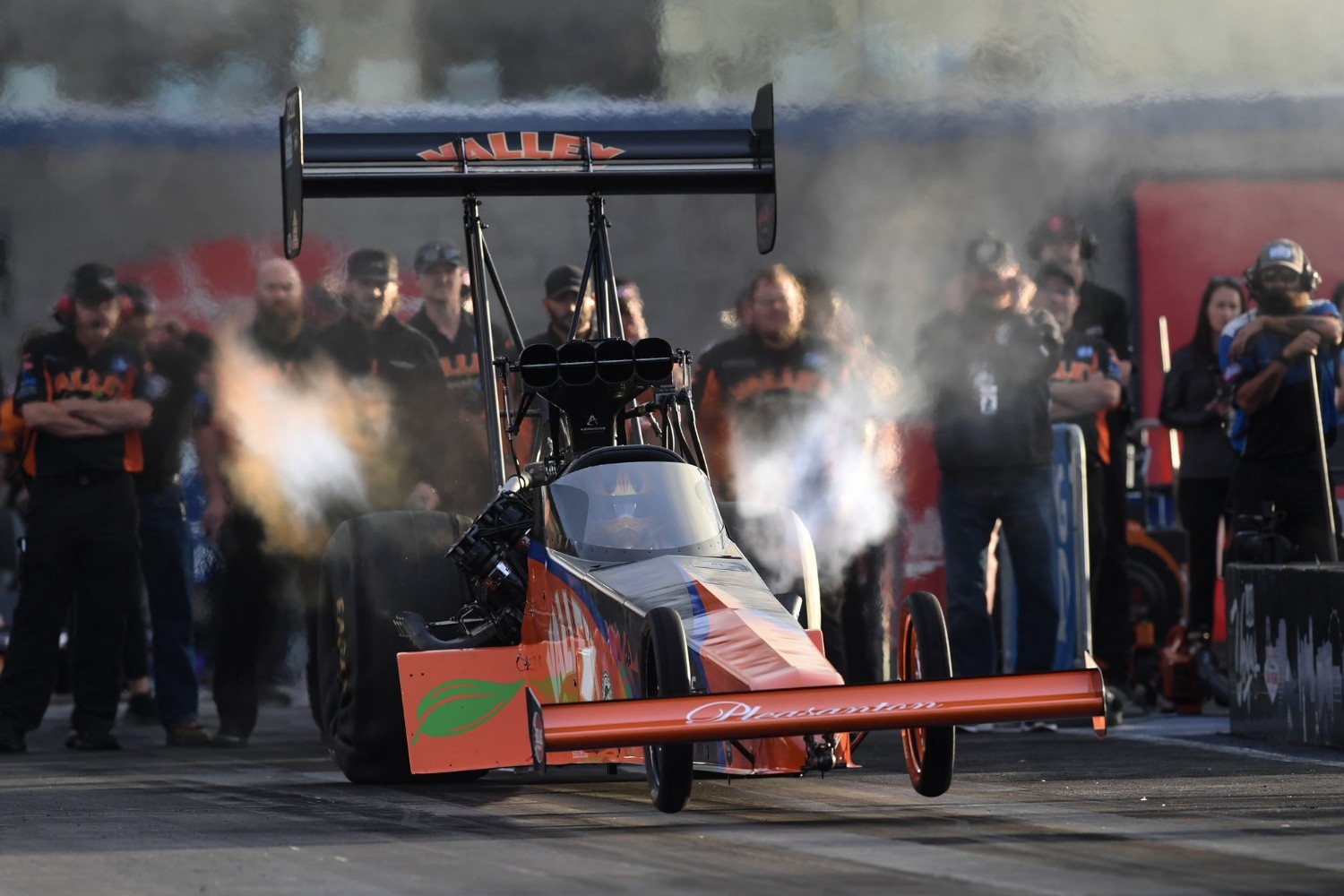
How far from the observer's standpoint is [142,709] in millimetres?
12773

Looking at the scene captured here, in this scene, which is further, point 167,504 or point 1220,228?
point 1220,228

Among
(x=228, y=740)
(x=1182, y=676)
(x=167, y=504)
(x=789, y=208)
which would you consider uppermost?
(x=789, y=208)

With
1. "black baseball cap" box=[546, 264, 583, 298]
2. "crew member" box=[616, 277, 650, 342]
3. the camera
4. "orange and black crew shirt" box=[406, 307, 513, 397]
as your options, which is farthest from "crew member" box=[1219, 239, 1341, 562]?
"orange and black crew shirt" box=[406, 307, 513, 397]

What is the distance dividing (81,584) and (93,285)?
143cm

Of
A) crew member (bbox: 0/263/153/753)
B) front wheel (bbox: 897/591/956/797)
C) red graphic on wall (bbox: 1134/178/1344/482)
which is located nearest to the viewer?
front wheel (bbox: 897/591/956/797)

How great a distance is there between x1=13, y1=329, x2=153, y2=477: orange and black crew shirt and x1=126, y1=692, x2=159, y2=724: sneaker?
1.83 metres

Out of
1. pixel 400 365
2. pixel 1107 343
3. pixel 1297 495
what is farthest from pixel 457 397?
pixel 1297 495

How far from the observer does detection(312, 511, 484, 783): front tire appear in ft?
29.0

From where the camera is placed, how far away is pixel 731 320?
1241cm

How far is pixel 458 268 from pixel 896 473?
2.60 meters

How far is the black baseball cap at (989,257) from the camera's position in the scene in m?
11.6

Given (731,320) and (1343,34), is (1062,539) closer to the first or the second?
(731,320)

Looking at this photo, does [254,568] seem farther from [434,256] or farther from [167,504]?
[434,256]

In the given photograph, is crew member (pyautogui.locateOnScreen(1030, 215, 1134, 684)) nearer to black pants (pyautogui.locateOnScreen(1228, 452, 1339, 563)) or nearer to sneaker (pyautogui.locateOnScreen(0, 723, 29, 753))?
black pants (pyautogui.locateOnScreen(1228, 452, 1339, 563))
